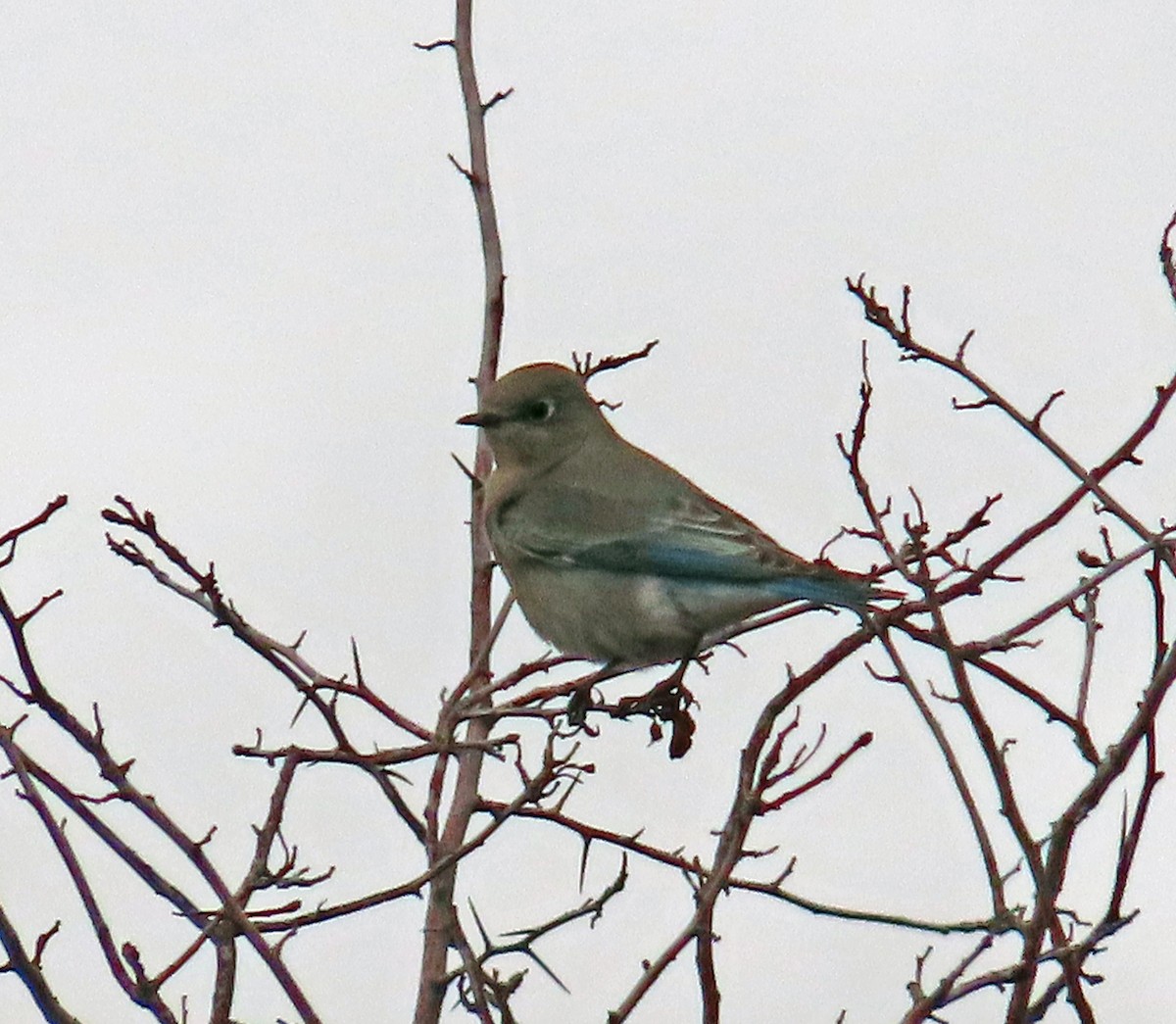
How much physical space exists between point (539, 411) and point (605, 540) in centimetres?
63

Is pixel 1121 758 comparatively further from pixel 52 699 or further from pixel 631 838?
pixel 52 699

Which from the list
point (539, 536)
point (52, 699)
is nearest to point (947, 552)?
point (52, 699)

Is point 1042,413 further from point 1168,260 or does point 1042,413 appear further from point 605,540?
point 605,540

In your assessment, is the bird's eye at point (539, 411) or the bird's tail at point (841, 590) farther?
the bird's eye at point (539, 411)

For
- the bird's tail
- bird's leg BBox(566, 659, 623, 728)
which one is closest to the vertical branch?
bird's leg BBox(566, 659, 623, 728)

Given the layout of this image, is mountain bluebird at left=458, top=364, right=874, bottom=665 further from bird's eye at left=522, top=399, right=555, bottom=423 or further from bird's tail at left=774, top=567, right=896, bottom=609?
bird's tail at left=774, top=567, right=896, bottom=609

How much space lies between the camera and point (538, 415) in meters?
7.10

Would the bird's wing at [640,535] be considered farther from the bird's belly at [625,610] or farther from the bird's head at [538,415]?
the bird's head at [538,415]

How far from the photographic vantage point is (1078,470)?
3.82m

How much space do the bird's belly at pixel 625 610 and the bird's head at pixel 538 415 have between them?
0.61 m

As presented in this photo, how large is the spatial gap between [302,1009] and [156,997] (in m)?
0.31

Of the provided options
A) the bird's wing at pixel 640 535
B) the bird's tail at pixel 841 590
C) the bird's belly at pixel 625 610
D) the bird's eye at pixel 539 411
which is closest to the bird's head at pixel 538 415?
the bird's eye at pixel 539 411

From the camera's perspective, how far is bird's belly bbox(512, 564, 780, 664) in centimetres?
620

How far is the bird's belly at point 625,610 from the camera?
620 centimetres
